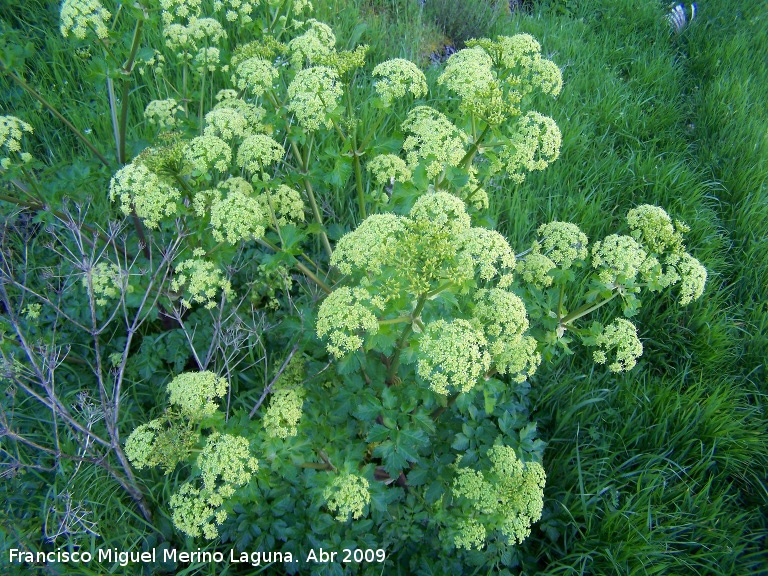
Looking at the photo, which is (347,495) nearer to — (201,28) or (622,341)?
(622,341)

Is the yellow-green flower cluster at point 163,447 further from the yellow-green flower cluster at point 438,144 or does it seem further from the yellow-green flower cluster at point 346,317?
the yellow-green flower cluster at point 438,144

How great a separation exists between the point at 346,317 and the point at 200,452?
1.00m

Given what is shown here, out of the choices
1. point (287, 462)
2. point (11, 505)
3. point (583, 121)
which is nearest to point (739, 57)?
point (583, 121)

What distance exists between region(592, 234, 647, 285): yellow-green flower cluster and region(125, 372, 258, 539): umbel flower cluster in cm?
212

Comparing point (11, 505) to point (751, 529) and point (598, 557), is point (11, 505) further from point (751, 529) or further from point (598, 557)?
point (751, 529)

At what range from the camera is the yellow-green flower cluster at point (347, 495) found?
2627 millimetres

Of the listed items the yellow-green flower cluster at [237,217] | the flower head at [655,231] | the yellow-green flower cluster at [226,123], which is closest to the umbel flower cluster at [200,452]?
the yellow-green flower cluster at [237,217]

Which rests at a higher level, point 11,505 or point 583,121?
point 583,121

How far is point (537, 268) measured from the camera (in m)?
3.07

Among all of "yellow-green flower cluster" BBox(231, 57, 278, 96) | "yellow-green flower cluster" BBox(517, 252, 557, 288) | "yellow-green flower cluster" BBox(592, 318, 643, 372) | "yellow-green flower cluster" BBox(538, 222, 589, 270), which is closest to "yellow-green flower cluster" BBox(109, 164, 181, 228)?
"yellow-green flower cluster" BBox(231, 57, 278, 96)

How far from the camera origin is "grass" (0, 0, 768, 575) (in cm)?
330

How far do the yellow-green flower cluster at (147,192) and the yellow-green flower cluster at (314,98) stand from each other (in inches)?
31.6

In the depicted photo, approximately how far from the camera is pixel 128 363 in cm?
378

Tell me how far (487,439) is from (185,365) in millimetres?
2228
